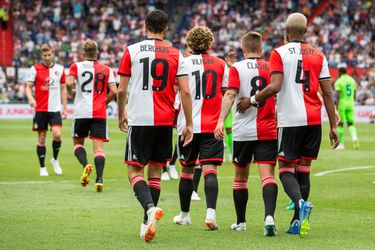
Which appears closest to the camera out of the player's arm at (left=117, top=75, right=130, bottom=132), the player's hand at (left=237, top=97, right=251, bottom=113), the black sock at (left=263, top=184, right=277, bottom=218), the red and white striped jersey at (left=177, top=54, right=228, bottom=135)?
the player's arm at (left=117, top=75, right=130, bottom=132)

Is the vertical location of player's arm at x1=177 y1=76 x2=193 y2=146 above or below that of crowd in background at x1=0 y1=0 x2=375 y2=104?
below

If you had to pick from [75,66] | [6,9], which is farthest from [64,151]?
[6,9]

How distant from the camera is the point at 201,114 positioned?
10.0 m

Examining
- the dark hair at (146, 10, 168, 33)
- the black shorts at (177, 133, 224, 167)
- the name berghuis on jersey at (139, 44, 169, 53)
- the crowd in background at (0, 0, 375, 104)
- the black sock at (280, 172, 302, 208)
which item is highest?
the crowd in background at (0, 0, 375, 104)

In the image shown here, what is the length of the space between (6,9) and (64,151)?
25460 mm

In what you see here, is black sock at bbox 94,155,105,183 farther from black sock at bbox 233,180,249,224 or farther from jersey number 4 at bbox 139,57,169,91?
jersey number 4 at bbox 139,57,169,91

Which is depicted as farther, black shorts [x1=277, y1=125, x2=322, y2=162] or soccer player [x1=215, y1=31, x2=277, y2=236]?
soccer player [x1=215, y1=31, x2=277, y2=236]

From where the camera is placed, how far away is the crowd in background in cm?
4553

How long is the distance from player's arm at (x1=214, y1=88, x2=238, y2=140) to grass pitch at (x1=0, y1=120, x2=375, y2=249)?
1053 millimetres

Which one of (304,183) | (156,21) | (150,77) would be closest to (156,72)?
(150,77)

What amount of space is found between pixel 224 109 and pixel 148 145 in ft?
3.03

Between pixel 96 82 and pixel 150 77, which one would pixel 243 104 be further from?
pixel 96 82

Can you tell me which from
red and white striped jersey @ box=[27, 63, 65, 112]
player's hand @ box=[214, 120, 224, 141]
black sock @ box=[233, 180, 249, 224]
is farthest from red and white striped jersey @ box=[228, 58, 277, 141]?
red and white striped jersey @ box=[27, 63, 65, 112]

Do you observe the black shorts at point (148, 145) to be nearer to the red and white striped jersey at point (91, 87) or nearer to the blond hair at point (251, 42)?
the blond hair at point (251, 42)
